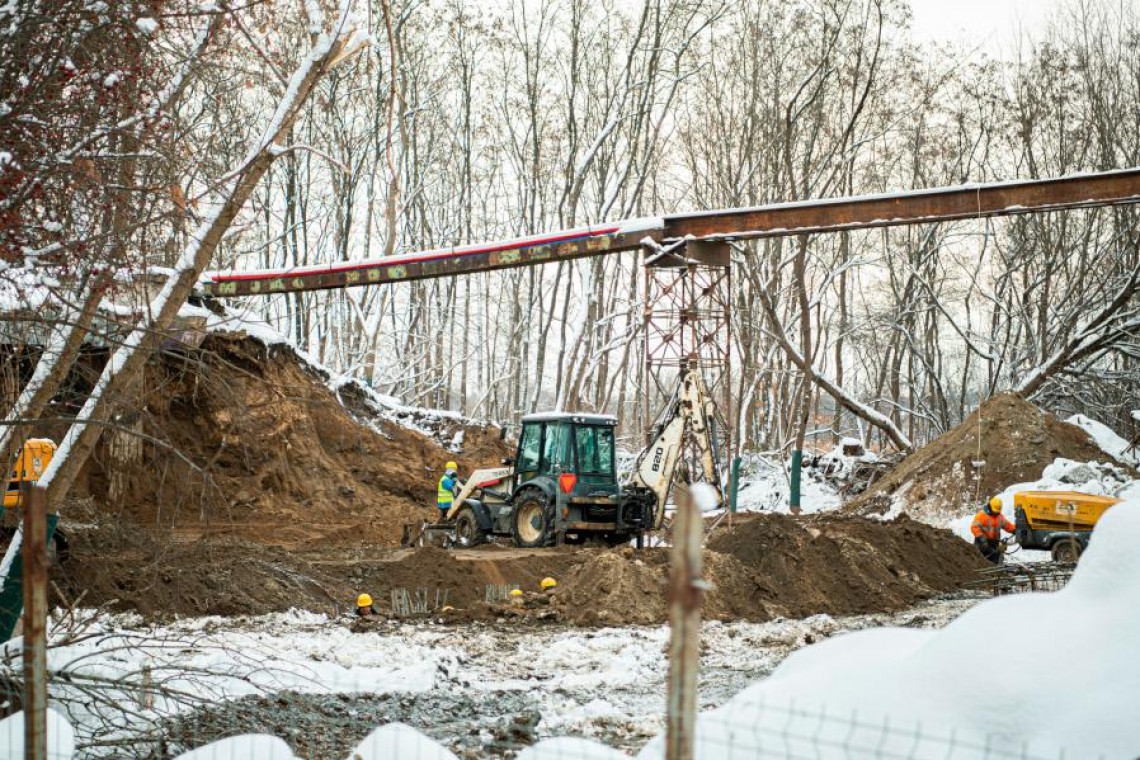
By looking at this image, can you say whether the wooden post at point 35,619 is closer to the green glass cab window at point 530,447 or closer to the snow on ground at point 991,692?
the snow on ground at point 991,692

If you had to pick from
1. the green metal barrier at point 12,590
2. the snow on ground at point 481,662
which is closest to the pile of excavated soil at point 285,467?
the snow on ground at point 481,662

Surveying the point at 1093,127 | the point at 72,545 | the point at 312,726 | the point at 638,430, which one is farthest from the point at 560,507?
the point at 638,430

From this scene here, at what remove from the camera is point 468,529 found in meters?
17.9

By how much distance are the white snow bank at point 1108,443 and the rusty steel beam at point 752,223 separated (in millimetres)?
8899

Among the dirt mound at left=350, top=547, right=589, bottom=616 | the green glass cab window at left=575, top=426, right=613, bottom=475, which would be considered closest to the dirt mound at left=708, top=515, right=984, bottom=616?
the green glass cab window at left=575, top=426, right=613, bottom=475

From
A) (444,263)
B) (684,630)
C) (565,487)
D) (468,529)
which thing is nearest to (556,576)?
(565,487)

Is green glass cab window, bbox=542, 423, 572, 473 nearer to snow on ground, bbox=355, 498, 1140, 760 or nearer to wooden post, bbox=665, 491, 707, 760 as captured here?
snow on ground, bbox=355, 498, 1140, 760

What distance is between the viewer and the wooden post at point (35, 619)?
3.35 metres

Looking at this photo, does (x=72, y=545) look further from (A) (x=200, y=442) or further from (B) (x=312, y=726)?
(A) (x=200, y=442)

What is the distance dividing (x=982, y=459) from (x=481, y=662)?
46.0ft

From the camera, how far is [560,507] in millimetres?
16438

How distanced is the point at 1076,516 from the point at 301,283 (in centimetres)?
1430

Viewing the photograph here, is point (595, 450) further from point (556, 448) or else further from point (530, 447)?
point (530, 447)

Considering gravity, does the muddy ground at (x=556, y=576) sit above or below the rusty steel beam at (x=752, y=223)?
below
